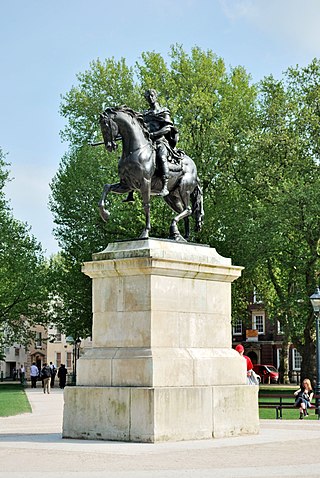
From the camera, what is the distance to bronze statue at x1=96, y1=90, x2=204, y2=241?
17.6 m

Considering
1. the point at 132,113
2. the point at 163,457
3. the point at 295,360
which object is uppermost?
the point at 132,113

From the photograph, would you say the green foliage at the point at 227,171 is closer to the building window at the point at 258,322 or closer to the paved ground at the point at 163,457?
the paved ground at the point at 163,457

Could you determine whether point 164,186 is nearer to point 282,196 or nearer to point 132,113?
point 132,113

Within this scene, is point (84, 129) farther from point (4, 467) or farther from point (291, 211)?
point (4, 467)

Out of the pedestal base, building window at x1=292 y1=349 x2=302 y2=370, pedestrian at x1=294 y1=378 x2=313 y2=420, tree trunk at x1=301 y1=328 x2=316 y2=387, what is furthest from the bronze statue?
building window at x1=292 y1=349 x2=302 y2=370

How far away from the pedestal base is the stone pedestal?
0.02 m

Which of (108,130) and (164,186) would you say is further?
(164,186)

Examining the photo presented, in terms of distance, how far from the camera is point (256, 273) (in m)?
49.9

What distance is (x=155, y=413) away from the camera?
1539 centimetres

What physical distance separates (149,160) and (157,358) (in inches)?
161

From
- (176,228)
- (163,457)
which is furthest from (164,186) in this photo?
(163,457)

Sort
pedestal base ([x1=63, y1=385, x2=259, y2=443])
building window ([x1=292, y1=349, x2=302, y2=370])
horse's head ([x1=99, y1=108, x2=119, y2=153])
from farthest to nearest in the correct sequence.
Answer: building window ([x1=292, y1=349, x2=302, y2=370])
horse's head ([x1=99, y1=108, x2=119, y2=153])
pedestal base ([x1=63, y1=385, x2=259, y2=443])

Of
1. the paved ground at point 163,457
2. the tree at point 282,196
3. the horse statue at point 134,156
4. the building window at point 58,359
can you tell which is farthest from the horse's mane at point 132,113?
the building window at point 58,359

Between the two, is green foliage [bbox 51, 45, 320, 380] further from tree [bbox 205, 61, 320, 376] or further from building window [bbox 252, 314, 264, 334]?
building window [bbox 252, 314, 264, 334]
